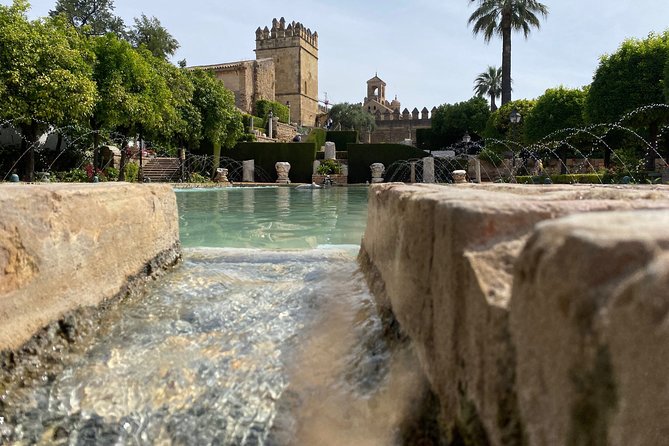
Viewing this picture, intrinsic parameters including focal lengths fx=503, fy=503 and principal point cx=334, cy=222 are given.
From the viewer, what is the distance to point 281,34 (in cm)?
5216

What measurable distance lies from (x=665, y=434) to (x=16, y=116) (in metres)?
14.5

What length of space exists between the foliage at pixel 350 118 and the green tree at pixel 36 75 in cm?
3662

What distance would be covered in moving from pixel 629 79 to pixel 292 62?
129 feet

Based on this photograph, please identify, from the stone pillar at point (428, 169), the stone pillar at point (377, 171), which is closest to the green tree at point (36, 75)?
the stone pillar at point (377, 171)

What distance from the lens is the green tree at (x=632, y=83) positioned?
54.0ft

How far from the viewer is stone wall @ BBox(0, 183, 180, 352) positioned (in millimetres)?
1896

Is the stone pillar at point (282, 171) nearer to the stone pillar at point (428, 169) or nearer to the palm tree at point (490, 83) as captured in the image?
the stone pillar at point (428, 169)

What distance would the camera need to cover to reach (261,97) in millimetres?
43906

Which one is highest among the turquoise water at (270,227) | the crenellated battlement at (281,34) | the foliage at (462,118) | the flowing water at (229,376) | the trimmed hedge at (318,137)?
the crenellated battlement at (281,34)

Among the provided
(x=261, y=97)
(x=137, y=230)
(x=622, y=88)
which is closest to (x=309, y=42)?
(x=261, y=97)

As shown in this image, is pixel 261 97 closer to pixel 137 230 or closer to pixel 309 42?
pixel 309 42

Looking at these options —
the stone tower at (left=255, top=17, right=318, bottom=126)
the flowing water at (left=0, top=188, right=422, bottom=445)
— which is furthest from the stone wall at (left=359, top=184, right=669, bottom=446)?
the stone tower at (left=255, top=17, right=318, bottom=126)

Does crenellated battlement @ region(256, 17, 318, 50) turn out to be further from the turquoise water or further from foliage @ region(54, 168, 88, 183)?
the turquoise water

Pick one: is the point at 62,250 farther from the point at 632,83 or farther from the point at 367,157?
the point at 367,157
